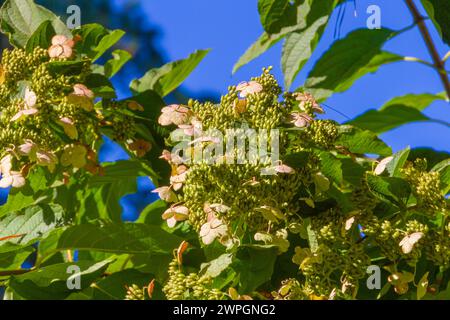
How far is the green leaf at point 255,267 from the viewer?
43.3 inches

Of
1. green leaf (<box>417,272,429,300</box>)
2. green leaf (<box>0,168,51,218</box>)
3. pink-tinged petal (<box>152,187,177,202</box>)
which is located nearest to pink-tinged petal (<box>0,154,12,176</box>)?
green leaf (<box>0,168,51,218</box>)

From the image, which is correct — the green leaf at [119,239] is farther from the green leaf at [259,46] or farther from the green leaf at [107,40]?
the green leaf at [259,46]

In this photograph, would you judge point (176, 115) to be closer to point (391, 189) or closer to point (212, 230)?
point (212, 230)

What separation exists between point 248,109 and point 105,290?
1.19ft

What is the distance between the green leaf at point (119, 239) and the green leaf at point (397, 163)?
0.32 metres

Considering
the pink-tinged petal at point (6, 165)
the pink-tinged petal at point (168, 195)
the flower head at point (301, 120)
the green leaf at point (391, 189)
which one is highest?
the flower head at point (301, 120)

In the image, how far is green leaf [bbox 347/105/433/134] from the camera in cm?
164

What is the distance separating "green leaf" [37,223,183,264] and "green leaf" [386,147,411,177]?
0.32m

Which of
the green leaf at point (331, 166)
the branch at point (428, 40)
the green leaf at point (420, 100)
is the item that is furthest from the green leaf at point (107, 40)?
the green leaf at point (420, 100)

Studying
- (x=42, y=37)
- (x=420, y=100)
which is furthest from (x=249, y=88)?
(x=420, y=100)

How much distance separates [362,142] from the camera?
1.19 m

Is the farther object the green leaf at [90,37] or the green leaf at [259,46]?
the green leaf at [259,46]

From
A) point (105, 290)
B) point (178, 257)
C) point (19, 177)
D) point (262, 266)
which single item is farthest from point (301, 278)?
point (19, 177)

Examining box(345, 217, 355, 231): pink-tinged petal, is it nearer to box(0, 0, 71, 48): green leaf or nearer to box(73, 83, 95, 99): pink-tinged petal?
box(73, 83, 95, 99): pink-tinged petal
